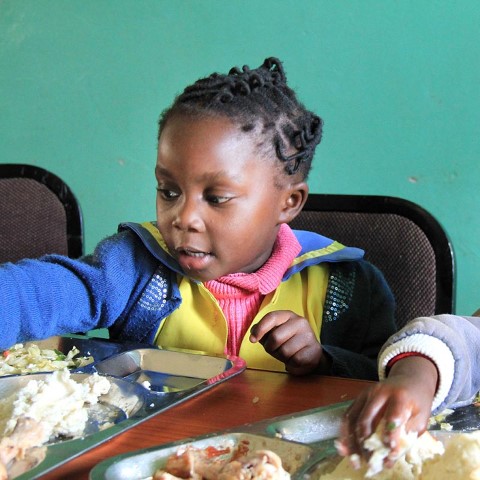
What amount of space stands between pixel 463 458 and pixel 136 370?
44 centimetres

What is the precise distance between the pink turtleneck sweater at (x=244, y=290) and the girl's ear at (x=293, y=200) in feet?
0.18

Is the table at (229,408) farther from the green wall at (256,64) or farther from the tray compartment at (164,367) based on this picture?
the green wall at (256,64)

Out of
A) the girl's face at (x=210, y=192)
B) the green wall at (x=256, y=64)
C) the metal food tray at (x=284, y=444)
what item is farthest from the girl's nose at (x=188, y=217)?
the green wall at (x=256, y=64)

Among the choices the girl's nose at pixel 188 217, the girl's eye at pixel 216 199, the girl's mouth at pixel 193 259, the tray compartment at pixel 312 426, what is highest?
the girl's eye at pixel 216 199

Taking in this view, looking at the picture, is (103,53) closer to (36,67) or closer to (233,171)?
(36,67)

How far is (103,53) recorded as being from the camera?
7.52 ft

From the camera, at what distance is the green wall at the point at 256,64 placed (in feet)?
6.12

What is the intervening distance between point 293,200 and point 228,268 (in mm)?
178

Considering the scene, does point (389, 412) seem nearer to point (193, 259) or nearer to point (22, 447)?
point (22, 447)

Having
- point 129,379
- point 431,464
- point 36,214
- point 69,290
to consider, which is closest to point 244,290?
point 69,290

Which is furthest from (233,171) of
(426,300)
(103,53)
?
(103,53)

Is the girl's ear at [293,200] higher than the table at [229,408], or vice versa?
the girl's ear at [293,200]

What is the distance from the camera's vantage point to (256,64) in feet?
6.83

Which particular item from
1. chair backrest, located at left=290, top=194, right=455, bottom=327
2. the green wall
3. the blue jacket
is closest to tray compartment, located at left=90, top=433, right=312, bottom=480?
the blue jacket
